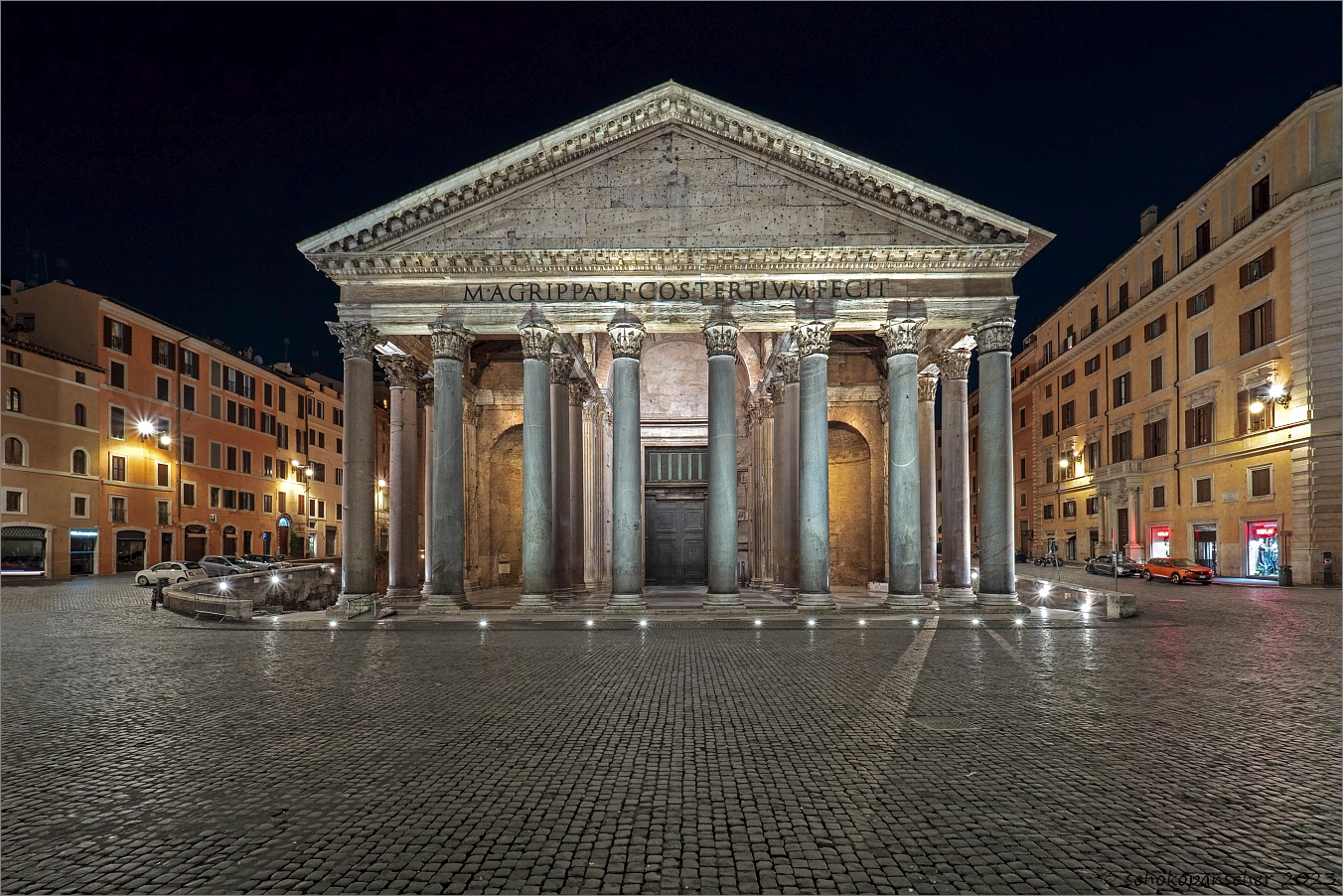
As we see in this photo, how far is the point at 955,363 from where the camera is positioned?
24.0 metres

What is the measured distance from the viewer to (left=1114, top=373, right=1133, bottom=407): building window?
149ft

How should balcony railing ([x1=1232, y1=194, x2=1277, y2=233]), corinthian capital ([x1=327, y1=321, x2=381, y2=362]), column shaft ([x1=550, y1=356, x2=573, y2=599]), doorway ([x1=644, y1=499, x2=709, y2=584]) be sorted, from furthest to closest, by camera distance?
balcony railing ([x1=1232, y1=194, x2=1277, y2=233])
doorway ([x1=644, y1=499, x2=709, y2=584])
column shaft ([x1=550, y1=356, x2=573, y2=599])
corinthian capital ([x1=327, y1=321, x2=381, y2=362])

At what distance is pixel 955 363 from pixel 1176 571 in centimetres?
1818

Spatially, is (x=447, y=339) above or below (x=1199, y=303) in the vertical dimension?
below

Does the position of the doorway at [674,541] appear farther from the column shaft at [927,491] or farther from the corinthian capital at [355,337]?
the corinthian capital at [355,337]

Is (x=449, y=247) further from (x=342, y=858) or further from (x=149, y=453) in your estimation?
(x=149, y=453)

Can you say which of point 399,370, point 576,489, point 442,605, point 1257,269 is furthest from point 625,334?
point 1257,269

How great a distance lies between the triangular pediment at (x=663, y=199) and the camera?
2041 cm

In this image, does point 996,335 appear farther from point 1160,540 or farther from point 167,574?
point 167,574

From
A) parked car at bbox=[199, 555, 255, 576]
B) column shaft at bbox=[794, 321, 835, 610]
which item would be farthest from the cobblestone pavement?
parked car at bbox=[199, 555, 255, 576]

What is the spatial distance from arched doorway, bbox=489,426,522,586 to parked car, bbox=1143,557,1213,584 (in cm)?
2701

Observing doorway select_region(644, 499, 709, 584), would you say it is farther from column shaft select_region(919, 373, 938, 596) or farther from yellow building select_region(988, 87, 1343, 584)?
yellow building select_region(988, 87, 1343, 584)

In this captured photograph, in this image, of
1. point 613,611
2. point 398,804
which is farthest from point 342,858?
point 613,611

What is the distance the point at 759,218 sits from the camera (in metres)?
20.8
